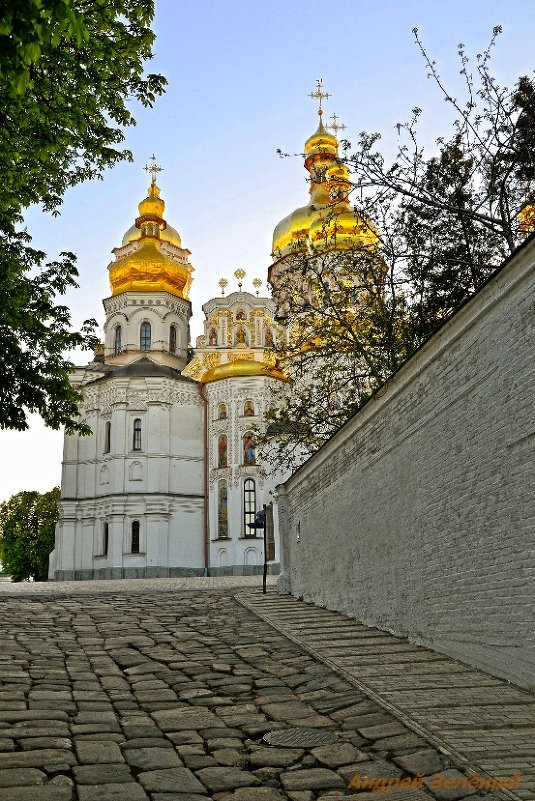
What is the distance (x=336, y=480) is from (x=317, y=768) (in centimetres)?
807

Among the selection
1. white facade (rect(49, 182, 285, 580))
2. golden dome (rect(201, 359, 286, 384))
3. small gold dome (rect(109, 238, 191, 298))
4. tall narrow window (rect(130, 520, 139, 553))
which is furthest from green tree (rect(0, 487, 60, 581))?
golden dome (rect(201, 359, 286, 384))

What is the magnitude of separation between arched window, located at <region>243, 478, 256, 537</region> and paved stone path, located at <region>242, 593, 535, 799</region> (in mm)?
25491

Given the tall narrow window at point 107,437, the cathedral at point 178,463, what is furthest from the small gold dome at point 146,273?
the tall narrow window at point 107,437

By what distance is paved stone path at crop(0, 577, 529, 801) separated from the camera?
14.1 feet

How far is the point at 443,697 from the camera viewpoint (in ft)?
20.1

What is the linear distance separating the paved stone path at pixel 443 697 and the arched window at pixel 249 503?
25491 mm

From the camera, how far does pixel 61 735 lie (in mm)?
5250

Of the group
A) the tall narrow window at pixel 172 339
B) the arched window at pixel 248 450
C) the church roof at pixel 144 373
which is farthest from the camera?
the tall narrow window at pixel 172 339

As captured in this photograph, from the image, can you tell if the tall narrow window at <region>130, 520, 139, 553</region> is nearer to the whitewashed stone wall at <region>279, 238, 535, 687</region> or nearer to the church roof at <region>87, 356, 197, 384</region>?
the church roof at <region>87, 356, 197, 384</region>

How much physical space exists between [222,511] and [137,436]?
5940 mm

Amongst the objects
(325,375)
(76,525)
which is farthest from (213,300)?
(325,375)

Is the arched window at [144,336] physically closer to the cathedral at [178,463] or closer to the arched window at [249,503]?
the cathedral at [178,463]

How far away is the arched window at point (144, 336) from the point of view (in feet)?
145

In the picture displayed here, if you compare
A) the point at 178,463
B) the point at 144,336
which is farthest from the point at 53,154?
the point at 144,336
